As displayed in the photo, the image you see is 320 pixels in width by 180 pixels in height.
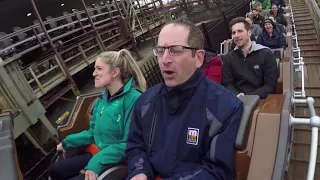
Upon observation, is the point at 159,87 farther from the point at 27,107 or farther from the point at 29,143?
the point at 29,143

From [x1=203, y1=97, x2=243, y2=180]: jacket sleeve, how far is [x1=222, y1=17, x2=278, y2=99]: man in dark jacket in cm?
136

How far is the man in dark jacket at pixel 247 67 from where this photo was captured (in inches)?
104

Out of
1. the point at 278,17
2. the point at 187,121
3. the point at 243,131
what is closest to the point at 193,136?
the point at 187,121

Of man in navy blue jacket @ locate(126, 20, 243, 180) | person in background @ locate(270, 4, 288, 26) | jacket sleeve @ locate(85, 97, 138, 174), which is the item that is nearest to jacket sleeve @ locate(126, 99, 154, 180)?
man in navy blue jacket @ locate(126, 20, 243, 180)

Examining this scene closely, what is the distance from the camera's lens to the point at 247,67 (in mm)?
2766

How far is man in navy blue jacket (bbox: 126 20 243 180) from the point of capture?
4.34 ft

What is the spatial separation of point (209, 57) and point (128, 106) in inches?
43.1

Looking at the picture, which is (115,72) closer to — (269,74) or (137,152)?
(137,152)

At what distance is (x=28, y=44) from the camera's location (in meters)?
6.32

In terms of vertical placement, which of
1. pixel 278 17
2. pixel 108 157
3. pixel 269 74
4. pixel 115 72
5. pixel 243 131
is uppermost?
pixel 115 72

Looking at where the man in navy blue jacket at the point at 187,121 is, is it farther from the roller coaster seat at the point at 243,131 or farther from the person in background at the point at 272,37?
the person in background at the point at 272,37

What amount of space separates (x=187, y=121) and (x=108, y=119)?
733mm

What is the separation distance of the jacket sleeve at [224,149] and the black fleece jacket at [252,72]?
1373 millimetres

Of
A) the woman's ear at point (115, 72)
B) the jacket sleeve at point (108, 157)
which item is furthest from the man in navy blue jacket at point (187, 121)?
the woman's ear at point (115, 72)
